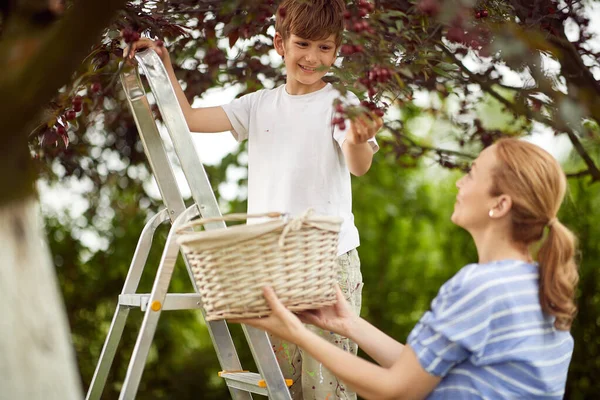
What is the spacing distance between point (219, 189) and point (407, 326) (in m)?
1.55

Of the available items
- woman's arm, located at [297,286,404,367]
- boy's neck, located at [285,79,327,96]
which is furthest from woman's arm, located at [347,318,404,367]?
boy's neck, located at [285,79,327,96]

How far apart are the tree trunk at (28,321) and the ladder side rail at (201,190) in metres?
0.77

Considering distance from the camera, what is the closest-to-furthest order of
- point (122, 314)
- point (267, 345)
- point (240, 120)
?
point (267, 345), point (122, 314), point (240, 120)

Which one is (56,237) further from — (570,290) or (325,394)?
(570,290)

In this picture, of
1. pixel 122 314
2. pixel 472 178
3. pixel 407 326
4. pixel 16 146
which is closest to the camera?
pixel 16 146

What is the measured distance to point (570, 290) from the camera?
173 cm

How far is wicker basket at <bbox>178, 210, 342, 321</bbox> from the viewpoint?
5.42ft

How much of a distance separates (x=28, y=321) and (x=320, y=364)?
1.25 metres

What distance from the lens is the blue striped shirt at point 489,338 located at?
1634mm

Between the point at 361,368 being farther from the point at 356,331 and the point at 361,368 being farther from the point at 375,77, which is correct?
the point at 375,77

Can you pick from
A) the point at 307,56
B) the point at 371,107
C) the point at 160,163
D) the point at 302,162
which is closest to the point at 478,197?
the point at 371,107

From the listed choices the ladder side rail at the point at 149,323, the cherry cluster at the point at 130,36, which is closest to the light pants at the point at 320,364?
the ladder side rail at the point at 149,323

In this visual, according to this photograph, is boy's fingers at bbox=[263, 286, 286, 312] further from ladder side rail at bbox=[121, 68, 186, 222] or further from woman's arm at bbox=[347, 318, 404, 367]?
ladder side rail at bbox=[121, 68, 186, 222]

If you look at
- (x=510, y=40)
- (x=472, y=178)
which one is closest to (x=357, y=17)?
(x=472, y=178)
